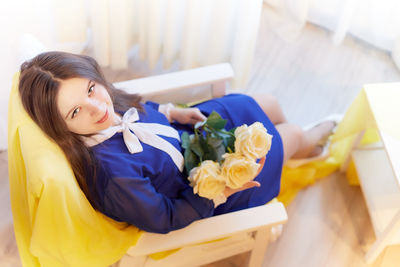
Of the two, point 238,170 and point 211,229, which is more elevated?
point 238,170

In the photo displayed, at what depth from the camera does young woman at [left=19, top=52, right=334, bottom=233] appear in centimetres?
110

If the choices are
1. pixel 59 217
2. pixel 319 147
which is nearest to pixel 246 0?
pixel 319 147

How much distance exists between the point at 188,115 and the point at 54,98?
0.52m

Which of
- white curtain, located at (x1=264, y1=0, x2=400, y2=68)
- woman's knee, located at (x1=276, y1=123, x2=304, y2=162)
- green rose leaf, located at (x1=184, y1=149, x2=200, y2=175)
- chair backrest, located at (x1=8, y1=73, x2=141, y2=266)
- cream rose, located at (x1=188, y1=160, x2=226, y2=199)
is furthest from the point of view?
white curtain, located at (x1=264, y1=0, x2=400, y2=68)

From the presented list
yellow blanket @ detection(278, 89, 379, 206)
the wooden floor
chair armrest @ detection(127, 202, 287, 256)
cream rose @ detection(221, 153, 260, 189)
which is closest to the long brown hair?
Answer: chair armrest @ detection(127, 202, 287, 256)

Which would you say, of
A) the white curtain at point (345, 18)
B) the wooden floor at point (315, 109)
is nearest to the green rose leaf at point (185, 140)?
the wooden floor at point (315, 109)

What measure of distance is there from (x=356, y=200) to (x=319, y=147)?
10.5 inches

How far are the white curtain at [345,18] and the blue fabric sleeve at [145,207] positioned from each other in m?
1.39

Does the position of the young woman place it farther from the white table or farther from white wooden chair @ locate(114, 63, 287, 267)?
the white table

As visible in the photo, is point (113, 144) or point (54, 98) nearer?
point (54, 98)

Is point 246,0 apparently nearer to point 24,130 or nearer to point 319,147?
point 319,147

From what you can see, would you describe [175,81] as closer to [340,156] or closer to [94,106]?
[94,106]

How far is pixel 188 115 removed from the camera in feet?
4.88

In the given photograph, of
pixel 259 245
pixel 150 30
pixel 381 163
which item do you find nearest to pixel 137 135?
pixel 259 245
